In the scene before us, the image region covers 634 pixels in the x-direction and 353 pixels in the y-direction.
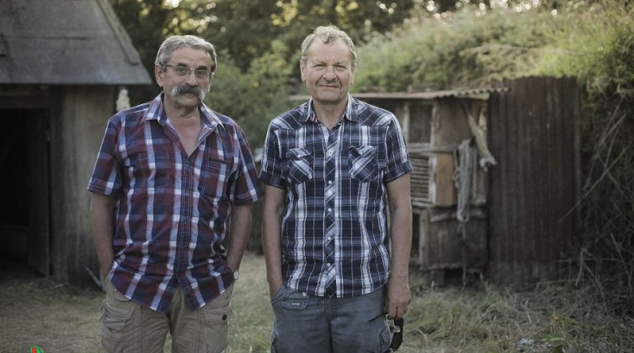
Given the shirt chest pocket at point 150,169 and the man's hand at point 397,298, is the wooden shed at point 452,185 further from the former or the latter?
the shirt chest pocket at point 150,169

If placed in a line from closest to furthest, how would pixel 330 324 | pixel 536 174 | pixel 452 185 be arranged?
pixel 330 324 < pixel 536 174 < pixel 452 185

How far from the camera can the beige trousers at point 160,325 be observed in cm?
355

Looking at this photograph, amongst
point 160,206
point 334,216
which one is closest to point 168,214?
point 160,206

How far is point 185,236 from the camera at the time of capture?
358 centimetres

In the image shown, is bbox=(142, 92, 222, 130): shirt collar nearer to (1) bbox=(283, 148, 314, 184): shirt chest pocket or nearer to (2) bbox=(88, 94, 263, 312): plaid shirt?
(2) bbox=(88, 94, 263, 312): plaid shirt

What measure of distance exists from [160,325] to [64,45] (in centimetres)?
565

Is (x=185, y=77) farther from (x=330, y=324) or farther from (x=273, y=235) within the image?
(x=330, y=324)

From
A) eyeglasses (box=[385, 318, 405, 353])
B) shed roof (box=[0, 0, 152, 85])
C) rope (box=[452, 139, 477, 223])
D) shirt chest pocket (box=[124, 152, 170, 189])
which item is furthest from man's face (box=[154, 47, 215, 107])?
rope (box=[452, 139, 477, 223])

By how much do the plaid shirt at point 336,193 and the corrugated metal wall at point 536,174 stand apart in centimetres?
493

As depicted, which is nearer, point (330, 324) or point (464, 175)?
point (330, 324)

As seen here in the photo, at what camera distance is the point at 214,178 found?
367 cm

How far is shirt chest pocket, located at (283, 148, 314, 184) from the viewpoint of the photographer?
11.7 ft

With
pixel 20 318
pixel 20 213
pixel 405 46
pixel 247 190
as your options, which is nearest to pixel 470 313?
pixel 247 190

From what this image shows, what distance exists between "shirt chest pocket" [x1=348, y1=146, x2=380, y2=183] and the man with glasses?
1.96 feet
